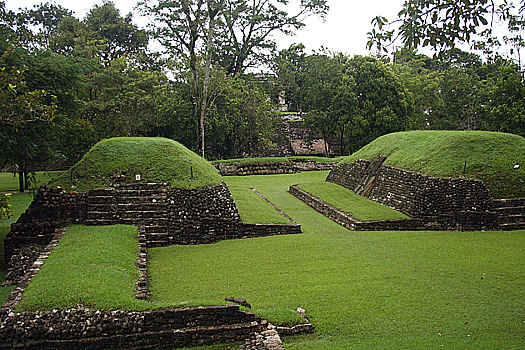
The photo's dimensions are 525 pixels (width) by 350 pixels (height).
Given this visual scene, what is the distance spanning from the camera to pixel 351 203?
497 inches

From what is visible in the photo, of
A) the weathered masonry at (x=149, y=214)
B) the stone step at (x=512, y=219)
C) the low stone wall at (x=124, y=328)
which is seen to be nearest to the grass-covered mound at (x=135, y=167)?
the weathered masonry at (x=149, y=214)

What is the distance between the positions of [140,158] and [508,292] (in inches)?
326

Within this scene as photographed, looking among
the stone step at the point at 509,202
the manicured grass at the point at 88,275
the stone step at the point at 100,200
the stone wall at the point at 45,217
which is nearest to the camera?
the manicured grass at the point at 88,275

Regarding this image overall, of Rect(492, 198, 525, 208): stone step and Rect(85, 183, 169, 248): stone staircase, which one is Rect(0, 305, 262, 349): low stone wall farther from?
Rect(492, 198, 525, 208): stone step

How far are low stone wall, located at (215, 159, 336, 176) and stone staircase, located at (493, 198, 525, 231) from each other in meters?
11.7

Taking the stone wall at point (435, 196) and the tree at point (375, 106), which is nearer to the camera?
the stone wall at point (435, 196)

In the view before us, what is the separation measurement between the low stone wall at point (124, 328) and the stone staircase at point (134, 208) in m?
4.15

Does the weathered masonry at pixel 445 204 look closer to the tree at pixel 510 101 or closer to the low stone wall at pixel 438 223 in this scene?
the low stone wall at pixel 438 223

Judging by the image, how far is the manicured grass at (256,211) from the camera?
405 inches

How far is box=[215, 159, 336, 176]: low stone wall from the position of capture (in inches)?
879

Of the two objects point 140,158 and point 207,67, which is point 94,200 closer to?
point 140,158

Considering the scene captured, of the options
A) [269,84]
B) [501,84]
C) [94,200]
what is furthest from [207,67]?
[501,84]

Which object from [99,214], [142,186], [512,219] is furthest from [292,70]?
[99,214]

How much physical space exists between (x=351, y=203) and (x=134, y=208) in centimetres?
674
